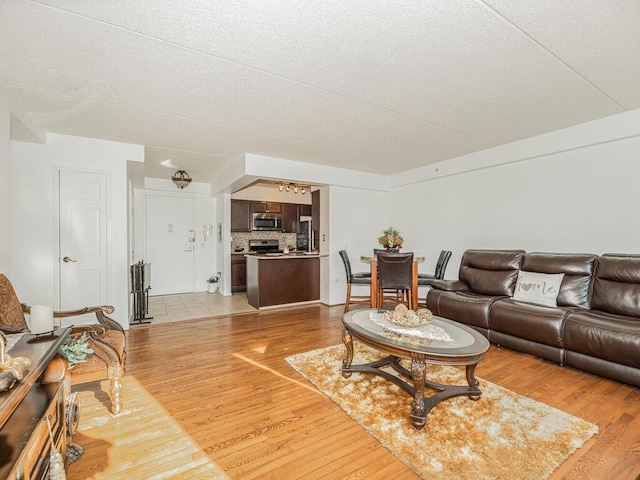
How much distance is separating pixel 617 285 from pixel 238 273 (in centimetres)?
621

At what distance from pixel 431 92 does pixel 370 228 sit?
361 cm

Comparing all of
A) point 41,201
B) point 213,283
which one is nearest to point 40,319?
point 41,201

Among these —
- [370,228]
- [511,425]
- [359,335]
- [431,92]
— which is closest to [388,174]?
[370,228]

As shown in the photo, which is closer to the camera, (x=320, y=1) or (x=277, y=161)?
(x=320, y=1)

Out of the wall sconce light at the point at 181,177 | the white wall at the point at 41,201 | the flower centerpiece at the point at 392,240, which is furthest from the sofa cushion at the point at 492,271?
the wall sconce light at the point at 181,177

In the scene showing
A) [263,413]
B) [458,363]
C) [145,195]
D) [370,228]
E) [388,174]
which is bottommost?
[263,413]

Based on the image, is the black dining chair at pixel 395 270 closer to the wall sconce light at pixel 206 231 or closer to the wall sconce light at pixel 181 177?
the wall sconce light at pixel 181 177

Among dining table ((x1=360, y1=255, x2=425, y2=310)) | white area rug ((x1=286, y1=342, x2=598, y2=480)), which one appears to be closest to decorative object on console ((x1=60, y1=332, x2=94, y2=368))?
white area rug ((x1=286, y1=342, x2=598, y2=480))

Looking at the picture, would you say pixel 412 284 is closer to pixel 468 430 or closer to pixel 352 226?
pixel 352 226

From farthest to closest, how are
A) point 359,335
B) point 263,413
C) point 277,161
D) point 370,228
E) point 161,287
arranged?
1. point 161,287
2. point 370,228
3. point 277,161
4. point 359,335
5. point 263,413

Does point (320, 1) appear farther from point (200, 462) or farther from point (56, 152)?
point (56, 152)

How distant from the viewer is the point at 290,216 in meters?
7.67

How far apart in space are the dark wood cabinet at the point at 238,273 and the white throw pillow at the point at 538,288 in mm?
5302

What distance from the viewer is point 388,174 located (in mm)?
6137
